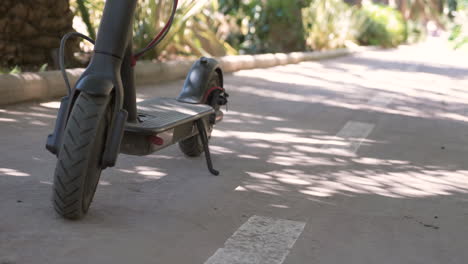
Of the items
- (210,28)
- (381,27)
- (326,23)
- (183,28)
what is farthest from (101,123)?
(381,27)

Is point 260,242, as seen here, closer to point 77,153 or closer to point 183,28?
point 77,153

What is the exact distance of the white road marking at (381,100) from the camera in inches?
382

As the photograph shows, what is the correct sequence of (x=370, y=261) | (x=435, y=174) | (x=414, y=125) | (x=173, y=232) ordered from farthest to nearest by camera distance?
(x=414, y=125) < (x=435, y=174) < (x=173, y=232) < (x=370, y=261)

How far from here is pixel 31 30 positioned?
9.29m

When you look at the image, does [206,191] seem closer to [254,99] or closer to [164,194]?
[164,194]

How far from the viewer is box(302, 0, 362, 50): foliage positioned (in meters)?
22.2

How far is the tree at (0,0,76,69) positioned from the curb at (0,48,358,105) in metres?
0.88

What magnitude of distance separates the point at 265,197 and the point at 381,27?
2820cm

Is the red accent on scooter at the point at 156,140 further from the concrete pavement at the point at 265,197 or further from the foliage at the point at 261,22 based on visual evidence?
the foliage at the point at 261,22

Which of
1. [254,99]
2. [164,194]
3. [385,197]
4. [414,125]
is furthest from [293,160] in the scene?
[254,99]

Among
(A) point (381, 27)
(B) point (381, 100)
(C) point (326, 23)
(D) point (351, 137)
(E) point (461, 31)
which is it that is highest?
(D) point (351, 137)

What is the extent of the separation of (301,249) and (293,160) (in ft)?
7.24

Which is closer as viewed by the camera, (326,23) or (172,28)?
(172,28)

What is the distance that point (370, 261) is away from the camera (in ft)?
11.1
